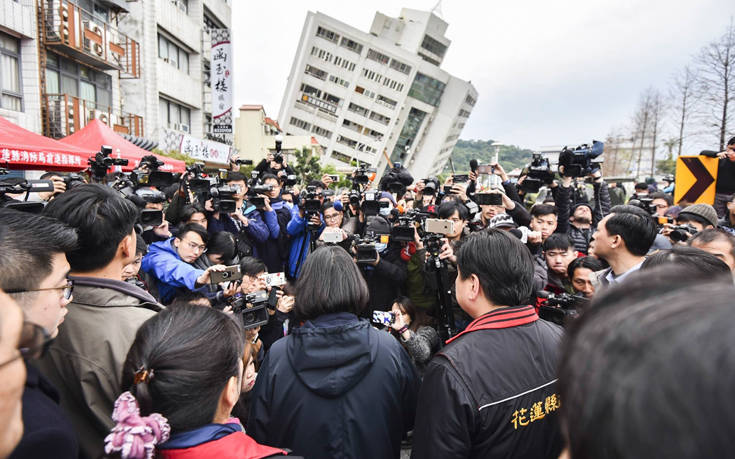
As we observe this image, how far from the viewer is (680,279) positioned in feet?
1.98

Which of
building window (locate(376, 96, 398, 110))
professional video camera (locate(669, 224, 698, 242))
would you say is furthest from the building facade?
building window (locate(376, 96, 398, 110))

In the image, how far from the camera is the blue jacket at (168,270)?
300cm

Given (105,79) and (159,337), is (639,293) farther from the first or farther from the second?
(105,79)

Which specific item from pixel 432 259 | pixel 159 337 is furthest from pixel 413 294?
pixel 159 337

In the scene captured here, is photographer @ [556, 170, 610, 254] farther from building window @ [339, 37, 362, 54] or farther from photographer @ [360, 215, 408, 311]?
building window @ [339, 37, 362, 54]

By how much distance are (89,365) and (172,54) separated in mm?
19271

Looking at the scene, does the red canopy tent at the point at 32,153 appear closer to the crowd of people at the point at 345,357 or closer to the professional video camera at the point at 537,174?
the crowd of people at the point at 345,357

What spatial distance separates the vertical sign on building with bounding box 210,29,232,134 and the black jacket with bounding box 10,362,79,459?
1775cm

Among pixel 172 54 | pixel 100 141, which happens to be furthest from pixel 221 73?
pixel 100 141

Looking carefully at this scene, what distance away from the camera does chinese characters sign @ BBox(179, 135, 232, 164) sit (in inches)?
567

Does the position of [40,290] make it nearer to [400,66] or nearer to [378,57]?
[400,66]

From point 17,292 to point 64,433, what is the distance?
0.59 m

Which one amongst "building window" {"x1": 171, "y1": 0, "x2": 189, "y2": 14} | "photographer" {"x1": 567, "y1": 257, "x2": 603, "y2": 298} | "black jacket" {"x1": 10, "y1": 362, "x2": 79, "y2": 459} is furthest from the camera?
"building window" {"x1": 171, "y1": 0, "x2": 189, "y2": 14}

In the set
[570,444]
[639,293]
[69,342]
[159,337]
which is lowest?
[69,342]
